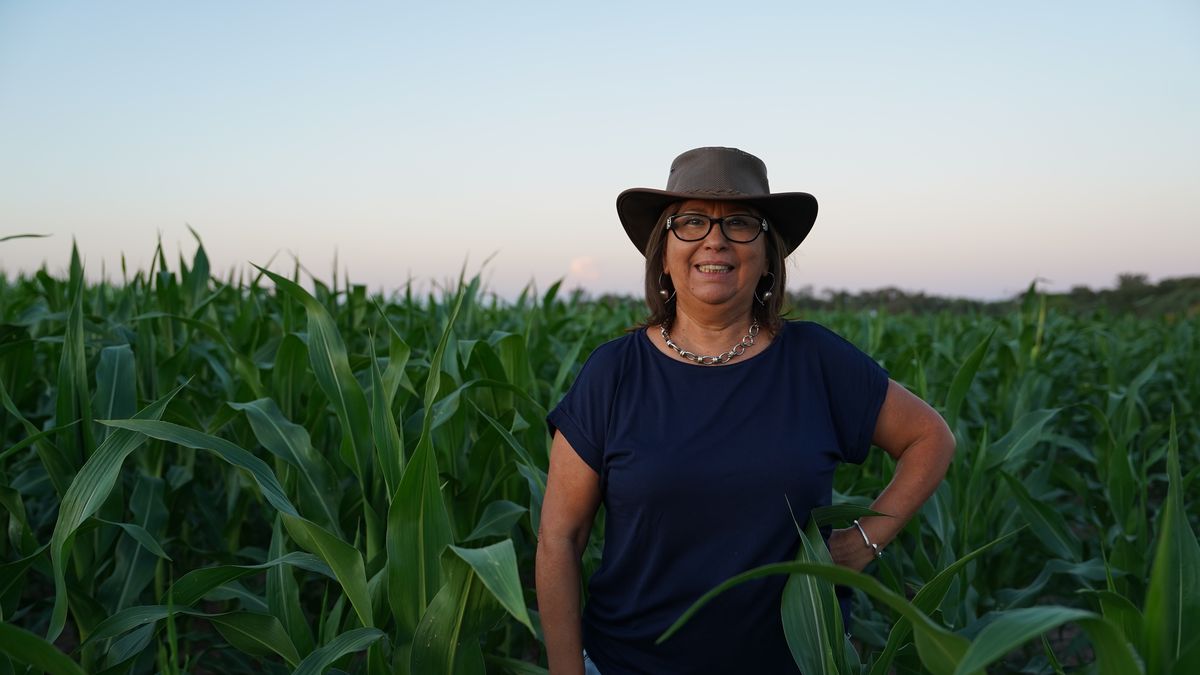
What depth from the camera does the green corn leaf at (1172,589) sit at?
2.98 feet

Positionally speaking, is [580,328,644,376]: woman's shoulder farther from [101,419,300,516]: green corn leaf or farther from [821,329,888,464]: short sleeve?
[101,419,300,516]: green corn leaf

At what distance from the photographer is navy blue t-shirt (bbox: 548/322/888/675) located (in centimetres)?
159

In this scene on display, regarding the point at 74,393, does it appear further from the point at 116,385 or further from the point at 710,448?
the point at 710,448

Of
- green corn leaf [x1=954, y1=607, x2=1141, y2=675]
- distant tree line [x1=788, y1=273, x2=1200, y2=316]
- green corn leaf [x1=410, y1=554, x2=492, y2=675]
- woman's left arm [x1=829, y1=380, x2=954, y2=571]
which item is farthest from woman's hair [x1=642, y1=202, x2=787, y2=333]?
distant tree line [x1=788, y1=273, x2=1200, y2=316]

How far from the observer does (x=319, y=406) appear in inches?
91.9

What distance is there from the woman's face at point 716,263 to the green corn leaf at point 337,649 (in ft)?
2.75

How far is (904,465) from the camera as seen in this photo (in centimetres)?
177

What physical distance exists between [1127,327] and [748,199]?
27.0 feet

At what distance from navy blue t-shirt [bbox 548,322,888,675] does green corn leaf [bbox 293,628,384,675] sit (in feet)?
1.72

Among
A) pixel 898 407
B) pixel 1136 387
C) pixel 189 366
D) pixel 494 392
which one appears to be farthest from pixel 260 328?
pixel 1136 387

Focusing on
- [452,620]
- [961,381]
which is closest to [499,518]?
[452,620]

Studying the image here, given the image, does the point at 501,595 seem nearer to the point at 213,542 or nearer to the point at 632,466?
the point at 632,466

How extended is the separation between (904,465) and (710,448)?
0.46 metres

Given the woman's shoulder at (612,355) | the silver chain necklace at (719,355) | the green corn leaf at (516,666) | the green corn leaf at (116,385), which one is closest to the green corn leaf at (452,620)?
the green corn leaf at (516,666)
